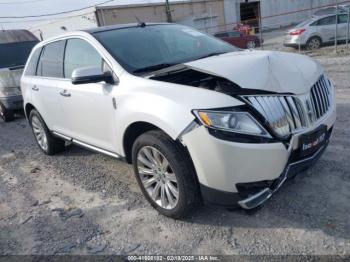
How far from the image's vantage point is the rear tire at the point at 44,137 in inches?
Result: 207

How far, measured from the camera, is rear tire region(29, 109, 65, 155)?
207 inches

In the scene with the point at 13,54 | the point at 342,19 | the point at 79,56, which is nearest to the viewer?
the point at 79,56

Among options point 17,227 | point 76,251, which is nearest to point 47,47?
point 17,227

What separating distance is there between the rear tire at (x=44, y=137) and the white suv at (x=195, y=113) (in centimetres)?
128

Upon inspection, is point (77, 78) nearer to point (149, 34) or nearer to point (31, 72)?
point (149, 34)

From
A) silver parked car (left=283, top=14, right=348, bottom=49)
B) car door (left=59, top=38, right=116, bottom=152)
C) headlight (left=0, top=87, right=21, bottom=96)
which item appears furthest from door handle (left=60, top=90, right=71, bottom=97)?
silver parked car (left=283, top=14, right=348, bottom=49)

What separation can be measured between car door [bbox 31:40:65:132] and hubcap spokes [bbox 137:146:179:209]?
173 cm

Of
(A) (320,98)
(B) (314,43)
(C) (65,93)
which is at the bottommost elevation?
(B) (314,43)

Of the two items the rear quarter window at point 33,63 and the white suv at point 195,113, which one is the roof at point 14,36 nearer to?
the rear quarter window at point 33,63

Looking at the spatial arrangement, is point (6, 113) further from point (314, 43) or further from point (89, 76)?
point (314, 43)

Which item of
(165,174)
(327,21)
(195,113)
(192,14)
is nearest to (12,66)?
(165,174)

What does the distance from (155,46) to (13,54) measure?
7.43 m

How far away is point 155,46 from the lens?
3.87 metres

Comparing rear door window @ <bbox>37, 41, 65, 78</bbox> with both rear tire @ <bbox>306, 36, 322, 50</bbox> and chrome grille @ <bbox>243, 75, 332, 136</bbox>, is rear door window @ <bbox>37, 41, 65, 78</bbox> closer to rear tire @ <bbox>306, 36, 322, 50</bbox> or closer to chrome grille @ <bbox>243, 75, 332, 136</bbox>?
chrome grille @ <bbox>243, 75, 332, 136</bbox>
